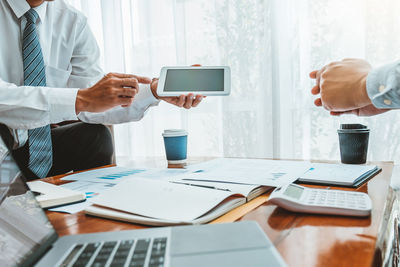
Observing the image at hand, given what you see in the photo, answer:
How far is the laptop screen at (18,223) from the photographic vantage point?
1.21ft

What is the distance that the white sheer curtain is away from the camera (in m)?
1.72

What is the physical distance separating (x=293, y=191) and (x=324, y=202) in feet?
0.18

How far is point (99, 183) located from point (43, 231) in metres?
0.40

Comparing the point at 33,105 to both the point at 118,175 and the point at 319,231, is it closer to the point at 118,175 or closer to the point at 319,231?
the point at 118,175

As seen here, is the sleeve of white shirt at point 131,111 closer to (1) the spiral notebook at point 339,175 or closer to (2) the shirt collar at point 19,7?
(2) the shirt collar at point 19,7

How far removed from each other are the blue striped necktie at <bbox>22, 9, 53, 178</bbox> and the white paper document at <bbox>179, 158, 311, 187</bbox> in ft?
1.91

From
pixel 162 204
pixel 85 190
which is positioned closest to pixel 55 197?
pixel 85 190

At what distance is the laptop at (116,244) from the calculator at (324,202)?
0.13m

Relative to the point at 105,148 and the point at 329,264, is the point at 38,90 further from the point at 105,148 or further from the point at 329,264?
the point at 329,264

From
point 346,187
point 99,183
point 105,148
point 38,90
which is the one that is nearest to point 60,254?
point 99,183

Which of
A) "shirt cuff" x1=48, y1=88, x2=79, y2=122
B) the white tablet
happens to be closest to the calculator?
the white tablet

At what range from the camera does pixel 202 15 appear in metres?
2.09

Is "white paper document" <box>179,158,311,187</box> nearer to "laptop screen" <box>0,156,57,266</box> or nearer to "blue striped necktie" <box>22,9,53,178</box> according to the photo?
"laptop screen" <box>0,156,57,266</box>

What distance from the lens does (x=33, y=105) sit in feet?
3.44
